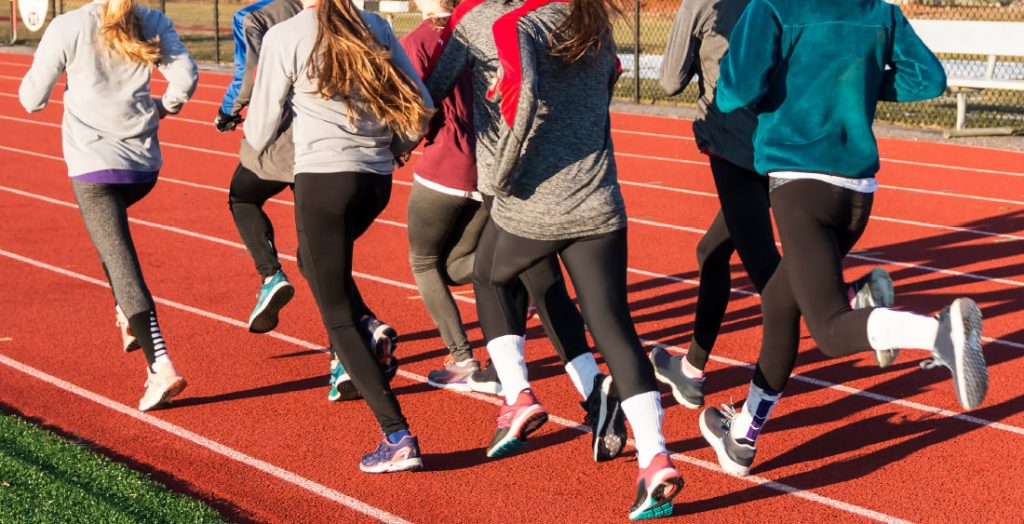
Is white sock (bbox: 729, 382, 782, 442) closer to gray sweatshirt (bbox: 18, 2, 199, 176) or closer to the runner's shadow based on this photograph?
the runner's shadow

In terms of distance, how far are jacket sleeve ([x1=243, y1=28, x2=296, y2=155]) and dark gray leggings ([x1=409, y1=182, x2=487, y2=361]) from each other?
43.3 inches

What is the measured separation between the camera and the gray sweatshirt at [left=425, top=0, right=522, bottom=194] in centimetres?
458

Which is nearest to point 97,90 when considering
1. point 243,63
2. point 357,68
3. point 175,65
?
point 175,65

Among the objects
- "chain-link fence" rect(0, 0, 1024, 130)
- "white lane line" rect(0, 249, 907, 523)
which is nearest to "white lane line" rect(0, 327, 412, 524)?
"white lane line" rect(0, 249, 907, 523)

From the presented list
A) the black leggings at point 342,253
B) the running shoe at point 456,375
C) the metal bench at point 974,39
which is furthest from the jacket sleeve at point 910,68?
the metal bench at point 974,39

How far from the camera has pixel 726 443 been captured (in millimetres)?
4996

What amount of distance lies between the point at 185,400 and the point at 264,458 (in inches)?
40.7

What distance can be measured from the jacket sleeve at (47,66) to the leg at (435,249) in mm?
1658

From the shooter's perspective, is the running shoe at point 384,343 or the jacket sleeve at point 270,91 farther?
the running shoe at point 384,343

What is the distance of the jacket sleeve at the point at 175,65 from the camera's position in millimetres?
5957

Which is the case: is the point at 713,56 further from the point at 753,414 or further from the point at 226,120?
the point at 226,120

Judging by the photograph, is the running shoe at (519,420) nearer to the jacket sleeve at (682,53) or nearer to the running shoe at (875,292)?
the running shoe at (875,292)

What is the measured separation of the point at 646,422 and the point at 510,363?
69cm

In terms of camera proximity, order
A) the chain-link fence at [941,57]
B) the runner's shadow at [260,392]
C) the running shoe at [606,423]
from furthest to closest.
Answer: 1. the chain-link fence at [941,57]
2. the runner's shadow at [260,392]
3. the running shoe at [606,423]
